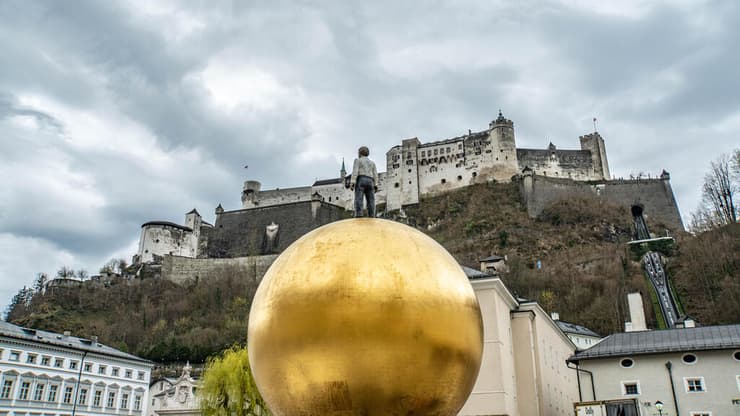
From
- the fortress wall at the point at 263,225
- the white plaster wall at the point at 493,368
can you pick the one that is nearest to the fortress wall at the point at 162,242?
the fortress wall at the point at 263,225

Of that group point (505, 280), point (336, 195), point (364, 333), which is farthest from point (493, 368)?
point (336, 195)

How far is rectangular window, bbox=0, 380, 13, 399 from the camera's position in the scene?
34.9 m

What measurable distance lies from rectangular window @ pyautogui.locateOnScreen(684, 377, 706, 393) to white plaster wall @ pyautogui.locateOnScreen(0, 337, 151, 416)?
3799 centimetres

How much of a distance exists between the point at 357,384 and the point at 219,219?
96748 millimetres

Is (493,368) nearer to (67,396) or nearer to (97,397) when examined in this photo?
(67,396)

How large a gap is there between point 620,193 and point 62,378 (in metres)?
77.4

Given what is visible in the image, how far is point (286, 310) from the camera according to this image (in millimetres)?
3811

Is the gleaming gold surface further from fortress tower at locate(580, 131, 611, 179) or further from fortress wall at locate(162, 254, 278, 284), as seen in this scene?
fortress tower at locate(580, 131, 611, 179)

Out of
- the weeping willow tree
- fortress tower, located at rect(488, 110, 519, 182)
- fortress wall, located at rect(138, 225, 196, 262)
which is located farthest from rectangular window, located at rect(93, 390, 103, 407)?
fortress tower, located at rect(488, 110, 519, 182)

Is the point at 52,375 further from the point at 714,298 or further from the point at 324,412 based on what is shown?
the point at 714,298

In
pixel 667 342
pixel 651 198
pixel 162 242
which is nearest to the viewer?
pixel 667 342

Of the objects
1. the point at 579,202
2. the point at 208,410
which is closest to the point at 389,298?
the point at 208,410

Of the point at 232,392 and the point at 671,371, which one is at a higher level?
the point at 671,371

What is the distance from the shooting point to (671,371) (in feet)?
90.5
